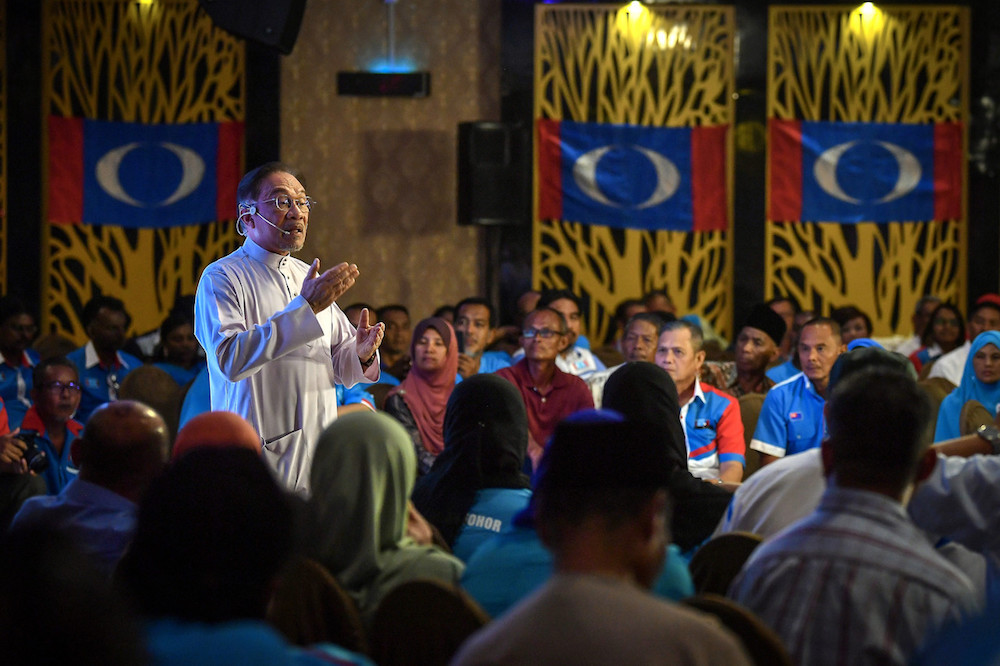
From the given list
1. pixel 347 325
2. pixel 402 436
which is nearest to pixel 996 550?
pixel 402 436

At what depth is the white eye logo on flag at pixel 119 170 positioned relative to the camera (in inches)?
363

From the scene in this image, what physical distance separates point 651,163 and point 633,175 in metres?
0.17

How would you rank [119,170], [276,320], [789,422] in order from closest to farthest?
[276,320]
[789,422]
[119,170]

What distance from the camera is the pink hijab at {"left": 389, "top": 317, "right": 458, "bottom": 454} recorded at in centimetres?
486

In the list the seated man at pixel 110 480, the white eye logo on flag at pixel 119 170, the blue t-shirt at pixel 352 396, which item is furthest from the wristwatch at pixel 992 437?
the white eye logo on flag at pixel 119 170

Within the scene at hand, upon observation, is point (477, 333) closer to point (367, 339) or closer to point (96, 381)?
point (96, 381)

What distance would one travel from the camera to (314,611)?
1.99 metres

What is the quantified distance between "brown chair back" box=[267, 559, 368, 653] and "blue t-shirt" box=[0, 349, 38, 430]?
14.0 feet

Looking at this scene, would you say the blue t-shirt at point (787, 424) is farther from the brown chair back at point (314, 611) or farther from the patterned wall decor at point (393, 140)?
the patterned wall decor at point (393, 140)

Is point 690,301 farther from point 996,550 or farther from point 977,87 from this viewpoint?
point 996,550

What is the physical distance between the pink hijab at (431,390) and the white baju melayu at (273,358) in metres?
1.60

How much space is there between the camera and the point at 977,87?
30.5 feet

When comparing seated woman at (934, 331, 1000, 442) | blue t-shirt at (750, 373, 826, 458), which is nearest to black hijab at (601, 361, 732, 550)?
blue t-shirt at (750, 373, 826, 458)

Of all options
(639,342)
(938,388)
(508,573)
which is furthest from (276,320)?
(938,388)
